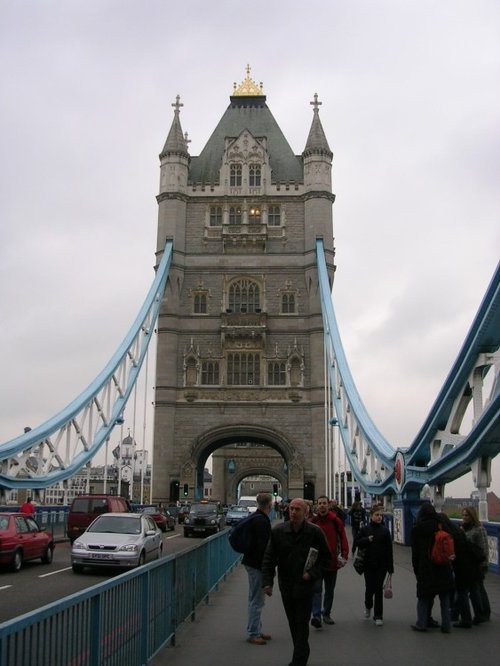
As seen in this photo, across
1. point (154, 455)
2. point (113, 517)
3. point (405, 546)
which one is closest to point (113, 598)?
point (113, 517)

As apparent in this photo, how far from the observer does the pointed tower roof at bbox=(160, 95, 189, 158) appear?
50.2 meters

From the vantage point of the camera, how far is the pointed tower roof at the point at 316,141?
164ft

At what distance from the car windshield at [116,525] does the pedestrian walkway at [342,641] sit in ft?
13.6

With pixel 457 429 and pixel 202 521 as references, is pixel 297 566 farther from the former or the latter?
pixel 202 521

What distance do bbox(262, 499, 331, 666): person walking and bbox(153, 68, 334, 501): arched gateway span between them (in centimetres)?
3620

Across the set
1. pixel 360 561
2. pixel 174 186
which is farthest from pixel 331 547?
pixel 174 186

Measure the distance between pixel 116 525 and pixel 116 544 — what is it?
41.7 inches

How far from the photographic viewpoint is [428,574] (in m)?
8.63

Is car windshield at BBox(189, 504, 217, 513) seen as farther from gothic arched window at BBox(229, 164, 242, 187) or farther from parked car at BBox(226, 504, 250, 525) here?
gothic arched window at BBox(229, 164, 242, 187)

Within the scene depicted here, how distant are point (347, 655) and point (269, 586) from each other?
4.13ft

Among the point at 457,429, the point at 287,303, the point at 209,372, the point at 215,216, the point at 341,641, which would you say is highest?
the point at 215,216

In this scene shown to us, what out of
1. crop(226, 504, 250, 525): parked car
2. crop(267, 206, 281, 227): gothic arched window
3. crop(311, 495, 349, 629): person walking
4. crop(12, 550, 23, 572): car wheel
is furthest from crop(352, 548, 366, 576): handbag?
crop(267, 206, 281, 227): gothic arched window

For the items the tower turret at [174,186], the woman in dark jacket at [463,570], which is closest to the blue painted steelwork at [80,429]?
the tower turret at [174,186]

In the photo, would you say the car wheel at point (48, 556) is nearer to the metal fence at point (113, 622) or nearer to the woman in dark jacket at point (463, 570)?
the metal fence at point (113, 622)
